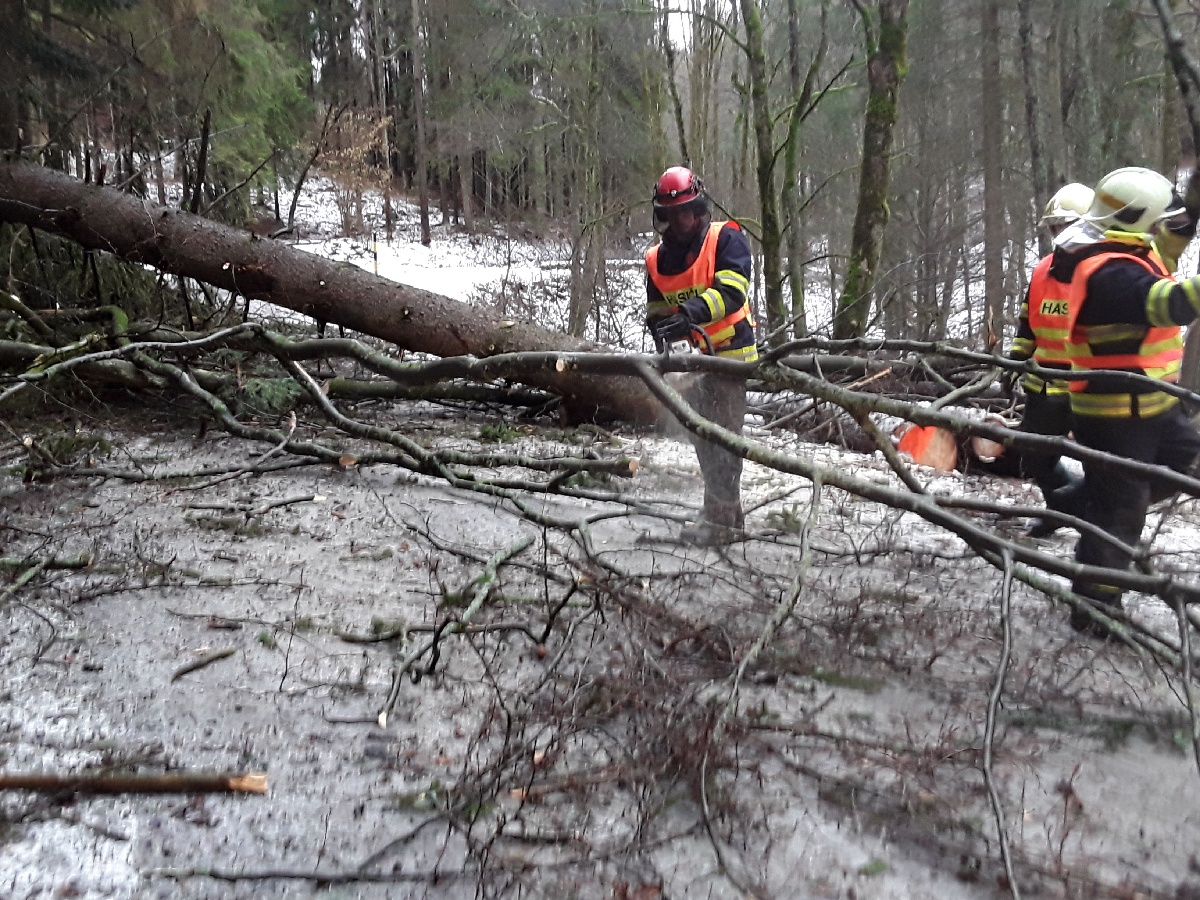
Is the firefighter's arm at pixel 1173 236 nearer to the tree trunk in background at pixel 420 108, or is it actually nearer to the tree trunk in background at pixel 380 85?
the tree trunk in background at pixel 380 85

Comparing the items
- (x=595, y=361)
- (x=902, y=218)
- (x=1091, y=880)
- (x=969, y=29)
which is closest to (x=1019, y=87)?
(x=969, y=29)

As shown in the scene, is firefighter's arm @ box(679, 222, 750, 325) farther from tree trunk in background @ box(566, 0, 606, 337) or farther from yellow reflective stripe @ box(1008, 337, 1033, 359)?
tree trunk in background @ box(566, 0, 606, 337)

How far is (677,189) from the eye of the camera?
12.6ft

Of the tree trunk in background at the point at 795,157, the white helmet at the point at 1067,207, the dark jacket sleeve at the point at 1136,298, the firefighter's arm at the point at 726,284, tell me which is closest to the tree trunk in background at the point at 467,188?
the tree trunk in background at the point at 795,157

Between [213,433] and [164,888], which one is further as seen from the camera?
[213,433]

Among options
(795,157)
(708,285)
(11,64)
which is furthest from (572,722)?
(795,157)

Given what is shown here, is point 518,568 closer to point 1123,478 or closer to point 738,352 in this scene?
point 738,352

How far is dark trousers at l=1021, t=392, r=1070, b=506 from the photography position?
363 centimetres

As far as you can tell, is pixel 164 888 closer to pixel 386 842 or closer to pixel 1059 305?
pixel 386 842

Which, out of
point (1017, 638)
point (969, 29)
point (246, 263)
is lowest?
point (1017, 638)

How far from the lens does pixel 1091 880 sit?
1.72 meters

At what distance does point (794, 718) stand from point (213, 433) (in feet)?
14.8

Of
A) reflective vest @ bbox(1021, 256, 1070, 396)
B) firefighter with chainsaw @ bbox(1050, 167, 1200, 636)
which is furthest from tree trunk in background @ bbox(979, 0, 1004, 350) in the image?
firefighter with chainsaw @ bbox(1050, 167, 1200, 636)

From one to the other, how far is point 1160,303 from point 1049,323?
0.80 m
